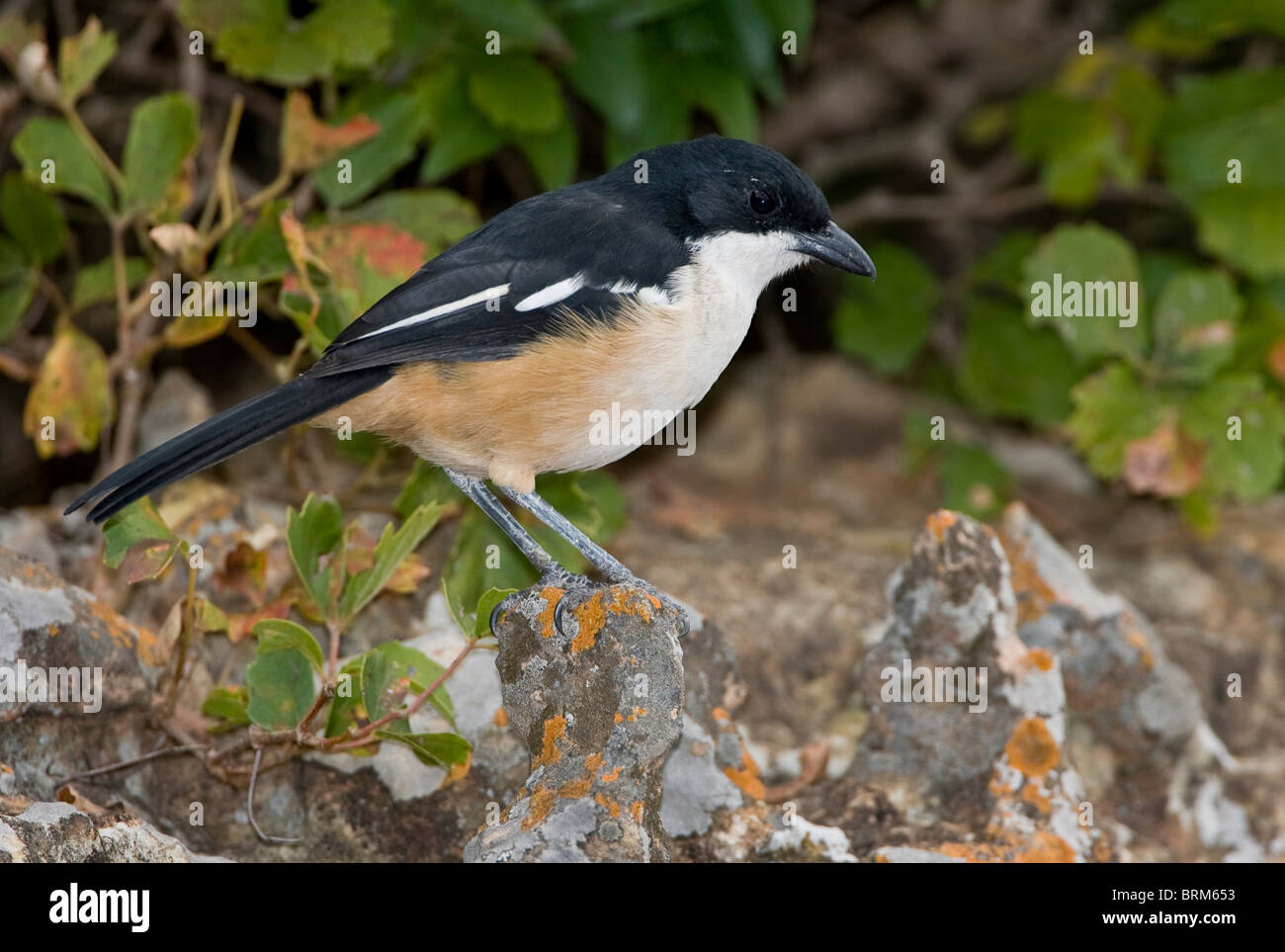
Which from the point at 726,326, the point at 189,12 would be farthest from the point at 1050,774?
the point at 189,12

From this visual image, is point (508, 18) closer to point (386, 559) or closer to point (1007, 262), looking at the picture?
point (386, 559)

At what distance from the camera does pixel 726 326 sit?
4.24 m

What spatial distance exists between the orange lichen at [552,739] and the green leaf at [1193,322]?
309 centimetres

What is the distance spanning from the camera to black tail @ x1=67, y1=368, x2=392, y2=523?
396 centimetres

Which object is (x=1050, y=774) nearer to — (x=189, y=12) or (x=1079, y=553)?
(x=1079, y=553)

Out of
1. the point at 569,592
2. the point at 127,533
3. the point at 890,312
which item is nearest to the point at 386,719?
the point at 569,592

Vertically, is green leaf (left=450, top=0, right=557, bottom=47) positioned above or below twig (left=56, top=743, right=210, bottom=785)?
above

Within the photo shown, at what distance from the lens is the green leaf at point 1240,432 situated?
18.7ft

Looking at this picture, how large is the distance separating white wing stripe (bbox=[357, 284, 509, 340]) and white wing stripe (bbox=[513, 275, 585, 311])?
7 cm

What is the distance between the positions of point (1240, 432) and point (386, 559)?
10.9 ft

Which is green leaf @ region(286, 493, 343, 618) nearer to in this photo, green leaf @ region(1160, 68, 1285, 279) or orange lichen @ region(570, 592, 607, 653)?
orange lichen @ region(570, 592, 607, 653)

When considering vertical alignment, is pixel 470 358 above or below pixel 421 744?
above

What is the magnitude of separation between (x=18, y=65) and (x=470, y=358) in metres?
2.22

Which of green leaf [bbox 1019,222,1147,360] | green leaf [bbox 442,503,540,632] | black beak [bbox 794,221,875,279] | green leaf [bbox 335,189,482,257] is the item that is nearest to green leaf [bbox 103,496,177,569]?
green leaf [bbox 442,503,540,632]
